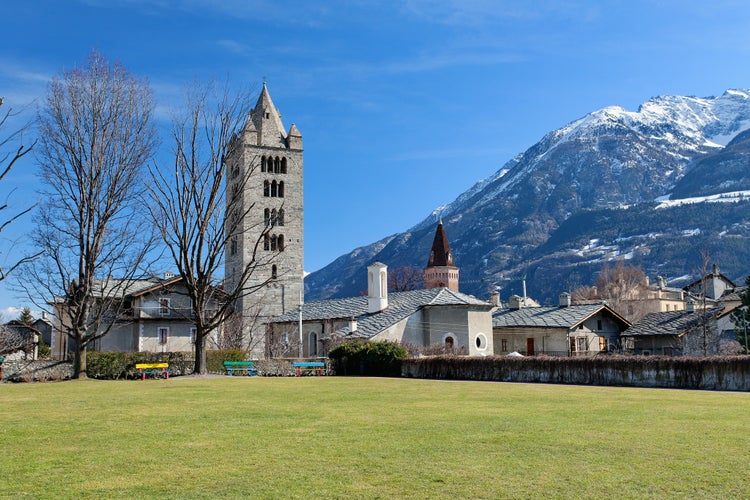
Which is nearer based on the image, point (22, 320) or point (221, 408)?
point (221, 408)

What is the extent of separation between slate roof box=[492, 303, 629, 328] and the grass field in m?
37.7

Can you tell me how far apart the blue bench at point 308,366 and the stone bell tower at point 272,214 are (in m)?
31.9

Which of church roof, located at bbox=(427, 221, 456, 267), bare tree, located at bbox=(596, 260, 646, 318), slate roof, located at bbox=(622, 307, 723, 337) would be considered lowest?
slate roof, located at bbox=(622, 307, 723, 337)

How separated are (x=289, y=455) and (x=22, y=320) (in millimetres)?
77761

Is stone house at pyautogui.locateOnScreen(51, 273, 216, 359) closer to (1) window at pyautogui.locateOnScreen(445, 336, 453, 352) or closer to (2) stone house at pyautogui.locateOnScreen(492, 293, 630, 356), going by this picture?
(1) window at pyautogui.locateOnScreen(445, 336, 453, 352)

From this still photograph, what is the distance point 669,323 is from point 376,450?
47676 mm

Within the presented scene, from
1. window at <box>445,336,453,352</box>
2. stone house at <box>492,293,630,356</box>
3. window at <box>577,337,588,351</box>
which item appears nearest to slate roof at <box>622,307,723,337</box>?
stone house at <box>492,293,630,356</box>

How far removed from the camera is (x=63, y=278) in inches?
1267

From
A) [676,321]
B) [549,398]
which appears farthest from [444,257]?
[549,398]

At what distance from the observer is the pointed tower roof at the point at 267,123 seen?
7775cm

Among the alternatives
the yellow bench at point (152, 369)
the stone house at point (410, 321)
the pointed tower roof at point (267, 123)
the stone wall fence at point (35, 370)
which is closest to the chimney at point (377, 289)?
the stone house at point (410, 321)

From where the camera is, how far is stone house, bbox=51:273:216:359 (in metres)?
52.8

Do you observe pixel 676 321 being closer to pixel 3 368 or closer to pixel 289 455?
pixel 3 368

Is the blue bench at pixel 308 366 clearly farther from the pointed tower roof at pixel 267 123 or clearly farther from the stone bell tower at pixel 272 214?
the pointed tower roof at pixel 267 123
